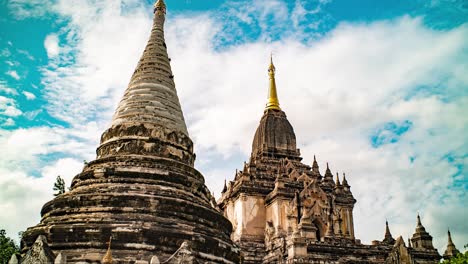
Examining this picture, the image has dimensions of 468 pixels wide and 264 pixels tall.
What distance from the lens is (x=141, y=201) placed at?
11.9 metres

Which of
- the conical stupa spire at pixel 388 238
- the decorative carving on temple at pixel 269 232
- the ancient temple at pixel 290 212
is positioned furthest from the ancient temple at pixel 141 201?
the conical stupa spire at pixel 388 238

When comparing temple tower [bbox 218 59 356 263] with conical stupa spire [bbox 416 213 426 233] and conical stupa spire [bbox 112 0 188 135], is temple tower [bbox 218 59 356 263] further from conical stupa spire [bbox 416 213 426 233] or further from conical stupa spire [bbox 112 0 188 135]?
conical stupa spire [bbox 112 0 188 135]

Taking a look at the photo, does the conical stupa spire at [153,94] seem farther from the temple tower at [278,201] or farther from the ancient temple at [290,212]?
the temple tower at [278,201]

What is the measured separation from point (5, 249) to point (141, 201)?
1528cm

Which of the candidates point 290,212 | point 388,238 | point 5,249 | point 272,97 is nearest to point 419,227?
point 388,238

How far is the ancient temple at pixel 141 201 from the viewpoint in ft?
36.1

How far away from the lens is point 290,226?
2662cm

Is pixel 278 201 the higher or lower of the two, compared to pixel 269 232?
higher

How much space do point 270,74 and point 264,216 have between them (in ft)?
46.2

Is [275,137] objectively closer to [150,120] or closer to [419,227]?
[419,227]

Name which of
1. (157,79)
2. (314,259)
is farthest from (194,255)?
(314,259)

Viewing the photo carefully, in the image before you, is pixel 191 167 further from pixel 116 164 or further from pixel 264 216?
pixel 264 216

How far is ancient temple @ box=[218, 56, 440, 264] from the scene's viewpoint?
22359mm

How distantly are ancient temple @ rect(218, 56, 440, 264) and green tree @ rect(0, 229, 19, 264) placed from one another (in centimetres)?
1171
